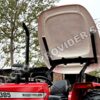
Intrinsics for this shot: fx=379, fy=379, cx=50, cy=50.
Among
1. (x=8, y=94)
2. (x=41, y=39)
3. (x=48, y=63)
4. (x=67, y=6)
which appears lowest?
(x=8, y=94)

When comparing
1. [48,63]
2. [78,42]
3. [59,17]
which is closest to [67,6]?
[59,17]

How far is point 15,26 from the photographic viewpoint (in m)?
16.1

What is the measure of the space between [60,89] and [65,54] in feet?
1.75

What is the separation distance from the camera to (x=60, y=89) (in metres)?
5.24

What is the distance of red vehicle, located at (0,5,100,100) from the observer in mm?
4957

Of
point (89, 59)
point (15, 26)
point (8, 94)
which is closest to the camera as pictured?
point (8, 94)

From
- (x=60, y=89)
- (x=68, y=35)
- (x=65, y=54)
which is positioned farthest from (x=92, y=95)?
(x=68, y=35)

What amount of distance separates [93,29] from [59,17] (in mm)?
557

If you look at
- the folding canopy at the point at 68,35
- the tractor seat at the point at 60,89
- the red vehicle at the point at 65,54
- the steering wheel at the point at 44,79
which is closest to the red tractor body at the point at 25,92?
the red vehicle at the point at 65,54

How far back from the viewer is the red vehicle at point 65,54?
4.96m

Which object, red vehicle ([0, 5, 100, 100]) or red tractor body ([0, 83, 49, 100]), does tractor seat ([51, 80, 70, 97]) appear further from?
red tractor body ([0, 83, 49, 100])

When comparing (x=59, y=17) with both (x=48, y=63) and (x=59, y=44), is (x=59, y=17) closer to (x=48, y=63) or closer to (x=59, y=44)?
(x=59, y=44)

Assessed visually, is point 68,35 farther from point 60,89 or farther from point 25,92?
point 25,92

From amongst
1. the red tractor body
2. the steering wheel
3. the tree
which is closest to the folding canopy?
the steering wheel
